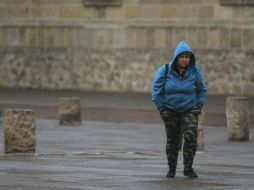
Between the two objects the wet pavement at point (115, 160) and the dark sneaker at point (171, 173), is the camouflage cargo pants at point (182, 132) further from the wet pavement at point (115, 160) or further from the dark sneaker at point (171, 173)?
the wet pavement at point (115, 160)

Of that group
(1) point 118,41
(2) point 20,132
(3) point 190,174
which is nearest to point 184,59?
(3) point 190,174

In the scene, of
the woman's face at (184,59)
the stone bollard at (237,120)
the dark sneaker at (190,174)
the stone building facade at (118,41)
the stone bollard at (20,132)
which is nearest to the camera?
the dark sneaker at (190,174)

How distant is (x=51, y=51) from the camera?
37906 millimetres

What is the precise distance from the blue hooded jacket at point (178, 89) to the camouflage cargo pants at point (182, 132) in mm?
82

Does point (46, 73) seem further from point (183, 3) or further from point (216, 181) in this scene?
point (216, 181)

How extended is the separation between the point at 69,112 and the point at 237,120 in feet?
15.4

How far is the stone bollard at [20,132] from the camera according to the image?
61.1 ft

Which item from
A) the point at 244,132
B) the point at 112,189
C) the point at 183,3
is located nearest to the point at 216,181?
the point at 112,189

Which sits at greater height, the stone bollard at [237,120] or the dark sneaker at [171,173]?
the dark sneaker at [171,173]

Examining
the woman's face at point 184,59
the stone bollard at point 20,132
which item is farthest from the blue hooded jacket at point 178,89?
the stone bollard at point 20,132

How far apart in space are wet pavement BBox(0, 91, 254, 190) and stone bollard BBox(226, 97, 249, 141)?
191 mm

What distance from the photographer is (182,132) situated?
15.5 metres

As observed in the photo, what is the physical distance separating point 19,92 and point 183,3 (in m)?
5.26

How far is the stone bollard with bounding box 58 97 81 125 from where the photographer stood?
26.3 metres
